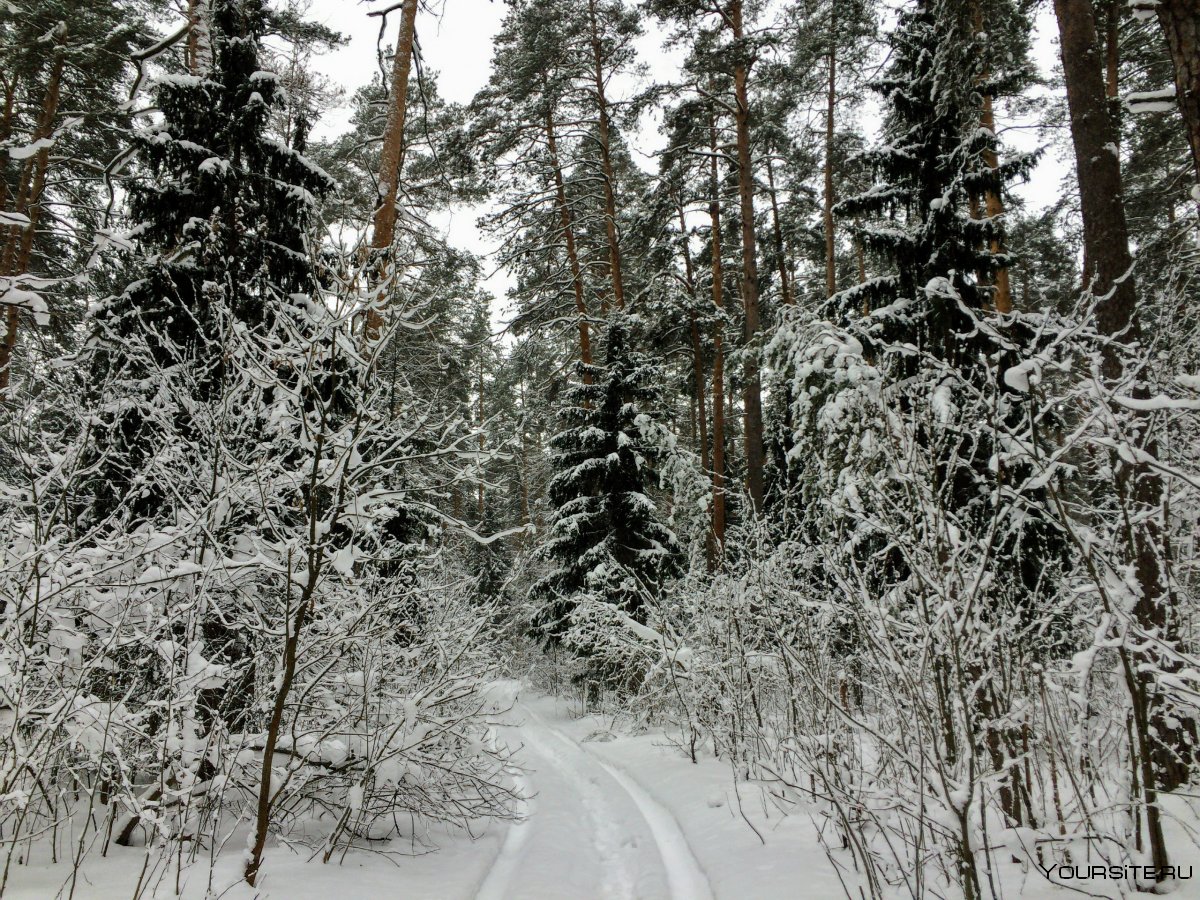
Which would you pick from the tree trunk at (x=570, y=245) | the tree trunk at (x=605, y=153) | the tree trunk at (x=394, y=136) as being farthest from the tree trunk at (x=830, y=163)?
the tree trunk at (x=394, y=136)

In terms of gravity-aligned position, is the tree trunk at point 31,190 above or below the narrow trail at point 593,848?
above

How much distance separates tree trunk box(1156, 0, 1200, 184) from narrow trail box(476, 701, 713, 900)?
19.0 feet

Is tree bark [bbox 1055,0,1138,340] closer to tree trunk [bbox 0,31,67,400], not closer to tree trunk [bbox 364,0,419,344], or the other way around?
tree trunk [bbox 364,0,419,344]

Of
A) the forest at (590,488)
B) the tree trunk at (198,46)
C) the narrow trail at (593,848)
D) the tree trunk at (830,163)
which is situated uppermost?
the tree trunk at (830,163)

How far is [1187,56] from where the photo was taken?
10.8ft

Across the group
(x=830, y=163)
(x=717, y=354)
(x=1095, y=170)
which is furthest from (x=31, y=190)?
(x=830, y=163)

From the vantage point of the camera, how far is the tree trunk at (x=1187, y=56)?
3295 millimetres

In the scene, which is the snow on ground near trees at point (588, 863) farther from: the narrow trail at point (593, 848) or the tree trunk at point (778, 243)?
the tree trunk at point (778, 243)

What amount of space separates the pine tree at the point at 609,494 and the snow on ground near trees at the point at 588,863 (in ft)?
21.0

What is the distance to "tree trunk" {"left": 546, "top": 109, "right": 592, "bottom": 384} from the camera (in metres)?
15.5

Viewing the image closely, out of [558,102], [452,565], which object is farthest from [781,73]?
[452,565]

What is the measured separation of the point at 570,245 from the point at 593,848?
14.2 m

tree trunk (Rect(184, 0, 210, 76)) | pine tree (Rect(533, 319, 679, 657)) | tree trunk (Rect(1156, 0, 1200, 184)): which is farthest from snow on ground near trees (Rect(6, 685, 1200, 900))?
tree trunk (Rect(184, 0, 210, 76))

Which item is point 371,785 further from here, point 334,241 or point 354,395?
point 334,241
